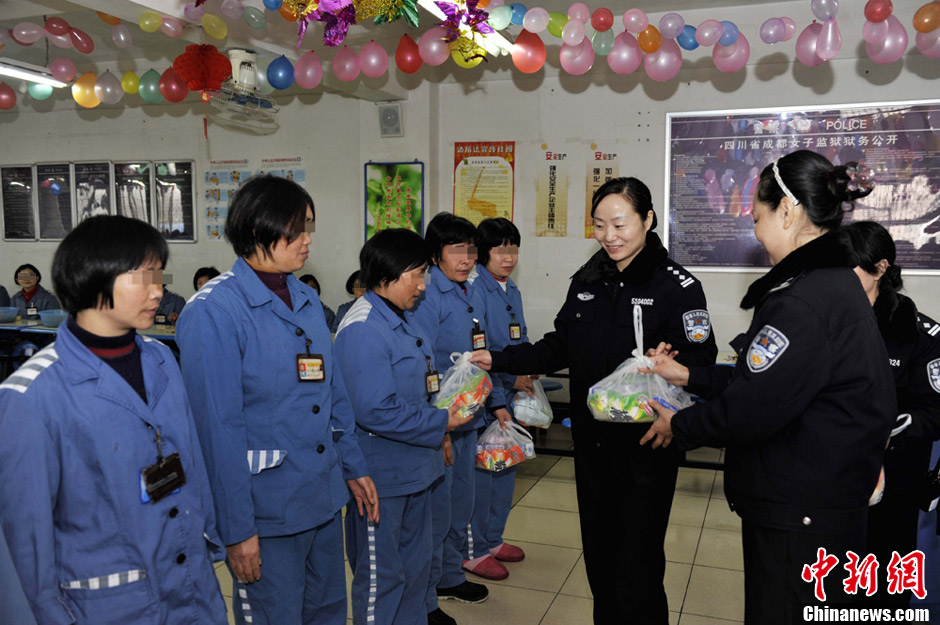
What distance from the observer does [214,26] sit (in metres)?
4.68

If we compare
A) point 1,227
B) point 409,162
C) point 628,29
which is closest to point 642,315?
point 628,29

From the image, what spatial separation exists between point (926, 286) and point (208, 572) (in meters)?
5.21

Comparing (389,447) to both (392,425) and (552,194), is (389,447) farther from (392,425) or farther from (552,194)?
(552,194)

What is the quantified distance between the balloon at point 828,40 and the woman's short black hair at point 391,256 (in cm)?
320

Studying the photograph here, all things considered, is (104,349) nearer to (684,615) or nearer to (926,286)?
(684,615)

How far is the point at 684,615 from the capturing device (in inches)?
A: 121

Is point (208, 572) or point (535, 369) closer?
point (208, 572)

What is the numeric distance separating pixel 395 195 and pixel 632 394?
174 inches

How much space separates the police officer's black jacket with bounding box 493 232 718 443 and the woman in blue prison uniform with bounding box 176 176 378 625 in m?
0.91

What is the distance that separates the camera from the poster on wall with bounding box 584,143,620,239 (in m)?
5.74

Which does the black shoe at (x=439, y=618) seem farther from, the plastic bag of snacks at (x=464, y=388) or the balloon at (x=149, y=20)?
the balloon at (x=149, y=20)

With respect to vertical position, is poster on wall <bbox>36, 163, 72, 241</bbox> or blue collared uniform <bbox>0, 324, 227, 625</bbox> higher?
poster on wall <bbox>36, 163, 72, 241</bbox>

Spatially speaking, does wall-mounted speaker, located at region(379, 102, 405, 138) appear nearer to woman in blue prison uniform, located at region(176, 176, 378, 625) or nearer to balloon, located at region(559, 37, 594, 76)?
balloon, located at region(559, 37, 594, 76)

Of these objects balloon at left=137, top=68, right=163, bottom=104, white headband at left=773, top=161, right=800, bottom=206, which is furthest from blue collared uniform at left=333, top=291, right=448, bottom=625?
balloon at left=137, top=68, right=163, bottom=104
